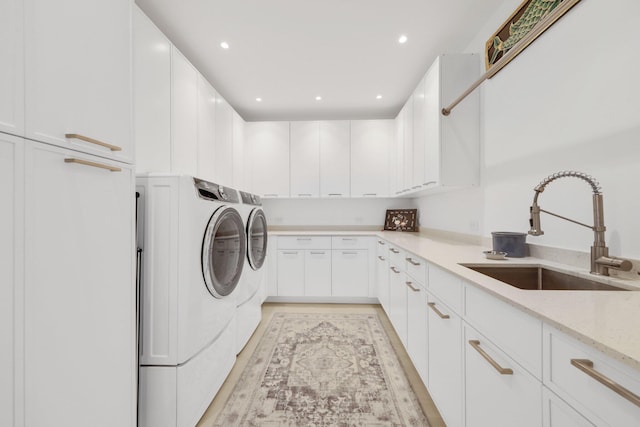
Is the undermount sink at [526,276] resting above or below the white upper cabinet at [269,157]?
below

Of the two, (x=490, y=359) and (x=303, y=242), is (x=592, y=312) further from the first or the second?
(x=303, y=242)

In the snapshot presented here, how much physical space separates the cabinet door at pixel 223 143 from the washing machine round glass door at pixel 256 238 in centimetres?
66

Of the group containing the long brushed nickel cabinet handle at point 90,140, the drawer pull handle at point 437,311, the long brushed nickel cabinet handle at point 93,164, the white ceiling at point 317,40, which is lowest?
the drawer pull handle at point 437,311

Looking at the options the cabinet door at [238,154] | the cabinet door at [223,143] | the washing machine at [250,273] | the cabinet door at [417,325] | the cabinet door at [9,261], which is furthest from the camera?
the cabinet door at [238,154]

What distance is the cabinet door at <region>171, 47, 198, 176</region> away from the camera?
190cm

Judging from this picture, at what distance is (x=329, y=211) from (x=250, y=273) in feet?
6.15

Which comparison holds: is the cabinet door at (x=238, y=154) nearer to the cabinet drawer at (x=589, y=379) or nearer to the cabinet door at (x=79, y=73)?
the cabinet door at (x=79, y=73)

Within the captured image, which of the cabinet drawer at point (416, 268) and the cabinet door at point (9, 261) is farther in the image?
the cabinet drawer at point (416, 268)

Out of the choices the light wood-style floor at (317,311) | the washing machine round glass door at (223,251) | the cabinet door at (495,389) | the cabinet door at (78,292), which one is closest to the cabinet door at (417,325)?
the light wood-style floor at (317,311)

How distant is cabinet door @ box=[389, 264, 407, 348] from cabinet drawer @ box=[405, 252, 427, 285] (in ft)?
0.64

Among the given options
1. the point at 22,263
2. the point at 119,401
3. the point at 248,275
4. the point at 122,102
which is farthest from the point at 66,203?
the point at 248,275

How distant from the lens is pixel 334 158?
354cm

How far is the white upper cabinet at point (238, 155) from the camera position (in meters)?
3.13

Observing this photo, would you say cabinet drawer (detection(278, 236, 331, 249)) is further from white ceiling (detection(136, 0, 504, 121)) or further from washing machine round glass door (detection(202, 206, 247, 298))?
white ceiling (detection(136, 0, 504, 121))
